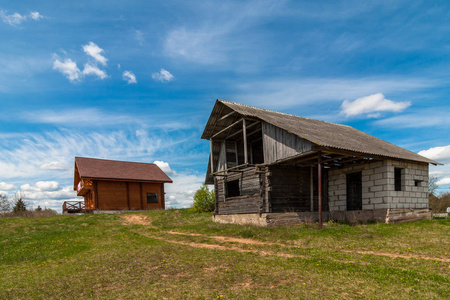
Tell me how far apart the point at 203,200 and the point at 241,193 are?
9086 mm

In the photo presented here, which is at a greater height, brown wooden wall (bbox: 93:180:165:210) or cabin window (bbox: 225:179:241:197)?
cabin window (bbox: 225:179:241:197)

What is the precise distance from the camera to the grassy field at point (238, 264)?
816 cm

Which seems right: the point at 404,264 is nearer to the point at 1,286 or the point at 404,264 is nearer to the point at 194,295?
the point at 194,295

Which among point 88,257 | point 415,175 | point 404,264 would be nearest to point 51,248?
point 88,257

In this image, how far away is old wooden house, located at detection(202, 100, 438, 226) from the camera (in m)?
17.3

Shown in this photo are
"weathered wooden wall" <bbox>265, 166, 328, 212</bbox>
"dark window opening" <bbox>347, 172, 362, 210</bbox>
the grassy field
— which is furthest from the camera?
"dark window opening" <bbox>347, 172, 362, 210</bbox>

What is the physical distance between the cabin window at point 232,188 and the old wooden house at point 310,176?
841 mm

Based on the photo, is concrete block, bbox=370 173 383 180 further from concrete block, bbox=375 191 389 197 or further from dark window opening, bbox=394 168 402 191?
dark window opening, bbox=394 168 402 191

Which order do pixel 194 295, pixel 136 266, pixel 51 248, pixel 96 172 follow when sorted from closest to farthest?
pixel 194 295 < pixel 136 266 < pixel 51 248 < pixel 96 172

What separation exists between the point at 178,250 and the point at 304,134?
331 inches

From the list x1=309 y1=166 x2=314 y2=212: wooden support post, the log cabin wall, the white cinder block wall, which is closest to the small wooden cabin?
the log cabin wall

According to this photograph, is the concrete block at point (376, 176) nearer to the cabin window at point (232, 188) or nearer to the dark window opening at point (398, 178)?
the dark window opening at point (398, 178)

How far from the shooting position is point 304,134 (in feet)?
53.0

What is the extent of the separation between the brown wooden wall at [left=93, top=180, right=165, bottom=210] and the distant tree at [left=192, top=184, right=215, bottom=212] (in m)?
8.53
